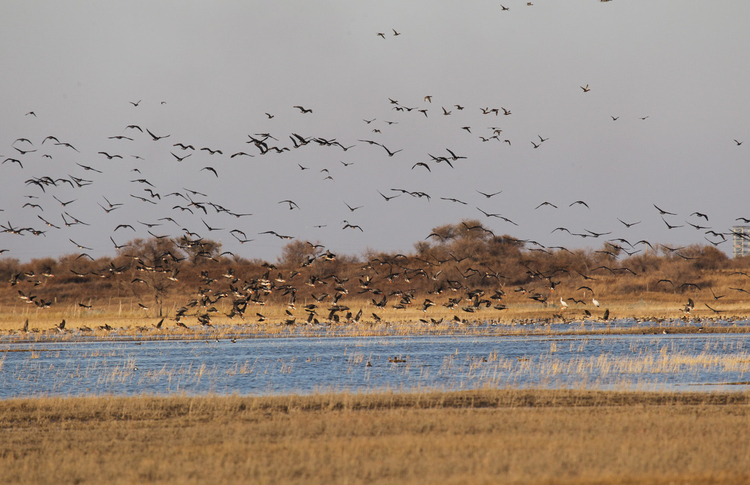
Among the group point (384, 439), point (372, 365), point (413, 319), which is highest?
point (413, 319)

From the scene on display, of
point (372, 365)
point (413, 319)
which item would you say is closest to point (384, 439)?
point (372, 365)

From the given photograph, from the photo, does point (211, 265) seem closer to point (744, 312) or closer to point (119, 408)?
point (744, 312)

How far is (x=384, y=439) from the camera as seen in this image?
15406mm

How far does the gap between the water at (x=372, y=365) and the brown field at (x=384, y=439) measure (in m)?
4.21

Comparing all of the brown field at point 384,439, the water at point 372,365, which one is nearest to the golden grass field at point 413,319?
the water at point 372,365

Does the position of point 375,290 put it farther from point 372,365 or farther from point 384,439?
point 384,439

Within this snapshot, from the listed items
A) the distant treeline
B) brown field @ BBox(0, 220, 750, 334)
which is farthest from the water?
the distant treeline

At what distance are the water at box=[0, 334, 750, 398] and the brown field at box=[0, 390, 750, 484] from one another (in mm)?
4212

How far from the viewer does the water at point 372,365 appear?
2716 centimetres

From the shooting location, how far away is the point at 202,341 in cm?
4872

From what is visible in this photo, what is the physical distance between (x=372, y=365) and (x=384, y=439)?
18681mm

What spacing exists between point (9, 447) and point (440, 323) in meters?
44.4

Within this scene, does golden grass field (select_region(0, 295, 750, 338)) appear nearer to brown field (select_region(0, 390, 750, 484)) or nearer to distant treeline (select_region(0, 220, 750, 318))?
distant treeline (select_region(0, 220, 750, 318))

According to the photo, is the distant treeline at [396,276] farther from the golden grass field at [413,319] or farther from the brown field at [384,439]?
the brown field at [384,439]
